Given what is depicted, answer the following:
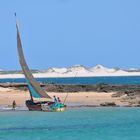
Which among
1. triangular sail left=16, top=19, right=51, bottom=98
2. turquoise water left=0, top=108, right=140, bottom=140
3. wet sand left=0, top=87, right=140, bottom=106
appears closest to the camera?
turquoise water left=0, top=108, right=140, bottom=140

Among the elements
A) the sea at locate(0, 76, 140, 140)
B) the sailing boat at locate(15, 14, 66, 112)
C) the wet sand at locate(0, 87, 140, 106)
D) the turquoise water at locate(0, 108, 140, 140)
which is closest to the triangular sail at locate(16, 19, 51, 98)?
the sailing boat at locate(15, 14, 66, 112)

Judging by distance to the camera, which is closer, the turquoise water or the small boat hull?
the turquoise water

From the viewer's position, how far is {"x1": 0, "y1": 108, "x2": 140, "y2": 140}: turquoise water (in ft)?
109

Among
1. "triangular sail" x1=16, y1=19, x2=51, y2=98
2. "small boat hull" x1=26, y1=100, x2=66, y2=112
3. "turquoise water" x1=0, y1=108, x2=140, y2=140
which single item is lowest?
"turquoise water" x1=0, y1=108, x2=140, y2=140

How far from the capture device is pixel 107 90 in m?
68.4

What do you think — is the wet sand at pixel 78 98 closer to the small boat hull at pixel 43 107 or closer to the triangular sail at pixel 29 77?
the triangular sail at pixel 29 77

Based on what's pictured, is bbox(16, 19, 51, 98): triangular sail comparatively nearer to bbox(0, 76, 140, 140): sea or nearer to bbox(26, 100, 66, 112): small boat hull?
bbox(26, 100, 66, 112): small boat hull

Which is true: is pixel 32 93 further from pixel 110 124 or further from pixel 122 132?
pixel 122 132

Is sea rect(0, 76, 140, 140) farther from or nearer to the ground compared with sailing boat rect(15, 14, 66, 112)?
nearer to the ground

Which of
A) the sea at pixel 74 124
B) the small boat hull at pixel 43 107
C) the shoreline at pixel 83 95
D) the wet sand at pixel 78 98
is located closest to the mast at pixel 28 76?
the small boat hull at pixel 43 107

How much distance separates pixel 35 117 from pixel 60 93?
2286 cm

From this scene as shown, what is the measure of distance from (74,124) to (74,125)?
500 millimetres

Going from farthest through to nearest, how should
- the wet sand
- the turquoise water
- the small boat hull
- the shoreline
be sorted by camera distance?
the wet sand → the shoreline → the small boat hull → the turquoise water

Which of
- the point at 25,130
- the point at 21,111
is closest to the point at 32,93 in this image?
the point at 21,111
